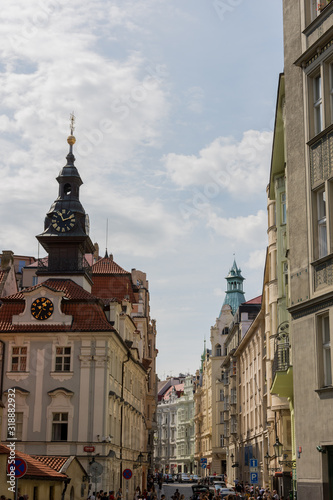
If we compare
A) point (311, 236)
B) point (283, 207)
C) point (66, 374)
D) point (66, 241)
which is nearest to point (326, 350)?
point (311, 236)

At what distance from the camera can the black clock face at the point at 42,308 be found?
1718 inches

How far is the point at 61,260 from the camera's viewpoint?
50.0m

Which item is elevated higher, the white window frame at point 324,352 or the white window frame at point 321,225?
the white window frame at point 321,225

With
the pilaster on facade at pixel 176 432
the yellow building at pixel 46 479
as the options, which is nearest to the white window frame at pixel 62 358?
the yellow building at pixel 46 479

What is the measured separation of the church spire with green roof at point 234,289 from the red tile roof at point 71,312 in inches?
3465

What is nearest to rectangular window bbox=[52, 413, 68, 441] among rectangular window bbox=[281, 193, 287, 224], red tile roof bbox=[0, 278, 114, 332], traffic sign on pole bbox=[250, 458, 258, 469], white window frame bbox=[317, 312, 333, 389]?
red tile roof bbox=[0, 278, 114, 332]

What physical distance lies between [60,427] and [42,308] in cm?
707

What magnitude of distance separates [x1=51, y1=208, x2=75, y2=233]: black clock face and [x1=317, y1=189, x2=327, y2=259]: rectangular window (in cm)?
3294

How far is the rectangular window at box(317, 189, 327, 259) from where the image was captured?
18750mm

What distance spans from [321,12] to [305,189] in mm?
4765

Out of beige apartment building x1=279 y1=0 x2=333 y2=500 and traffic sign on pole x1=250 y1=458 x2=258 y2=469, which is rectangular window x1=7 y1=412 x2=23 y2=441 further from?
beige apartment building x1=279 y1=0 x2=333 y2=500

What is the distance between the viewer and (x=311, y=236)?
19.2m

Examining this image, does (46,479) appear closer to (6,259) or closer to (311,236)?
(311,236)

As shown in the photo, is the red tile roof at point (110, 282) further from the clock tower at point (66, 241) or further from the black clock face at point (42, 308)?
the black clock face at point (42, 308)
